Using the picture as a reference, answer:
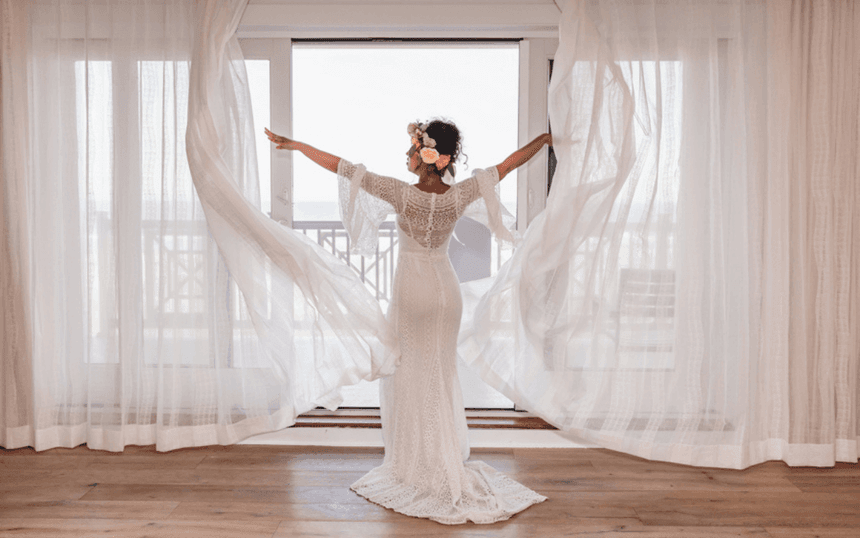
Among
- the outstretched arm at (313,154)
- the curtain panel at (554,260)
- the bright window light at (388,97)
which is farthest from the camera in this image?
the bright window light at (388,97)

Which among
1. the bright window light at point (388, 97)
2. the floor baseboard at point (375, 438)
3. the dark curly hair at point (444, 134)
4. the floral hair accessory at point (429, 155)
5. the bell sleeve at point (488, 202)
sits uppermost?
the bright window light at point (388, 97)

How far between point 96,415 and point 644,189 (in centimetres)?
280

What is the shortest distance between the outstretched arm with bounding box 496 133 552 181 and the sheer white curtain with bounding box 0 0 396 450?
3.48 ft

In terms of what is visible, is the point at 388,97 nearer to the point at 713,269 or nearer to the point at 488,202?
the point at 488,202

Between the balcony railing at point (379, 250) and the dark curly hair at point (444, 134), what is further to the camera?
the balcony railing at point (379, 250)

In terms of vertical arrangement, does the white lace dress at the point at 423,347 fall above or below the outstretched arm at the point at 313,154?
below

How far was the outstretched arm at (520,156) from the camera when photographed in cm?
234

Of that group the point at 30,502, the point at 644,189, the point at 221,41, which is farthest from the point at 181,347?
the point at 644,189

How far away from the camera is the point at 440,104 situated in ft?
18.9

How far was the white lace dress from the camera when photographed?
223 cm

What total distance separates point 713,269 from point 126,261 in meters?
2.71

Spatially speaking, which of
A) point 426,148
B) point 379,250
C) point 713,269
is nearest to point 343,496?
point 426,148

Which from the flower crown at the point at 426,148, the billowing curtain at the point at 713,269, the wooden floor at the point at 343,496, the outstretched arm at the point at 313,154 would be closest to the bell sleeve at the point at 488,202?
the flower crown at the point at 426,148

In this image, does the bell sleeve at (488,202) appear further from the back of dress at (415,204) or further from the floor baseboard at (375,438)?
the floor baseboard at (375,438)
